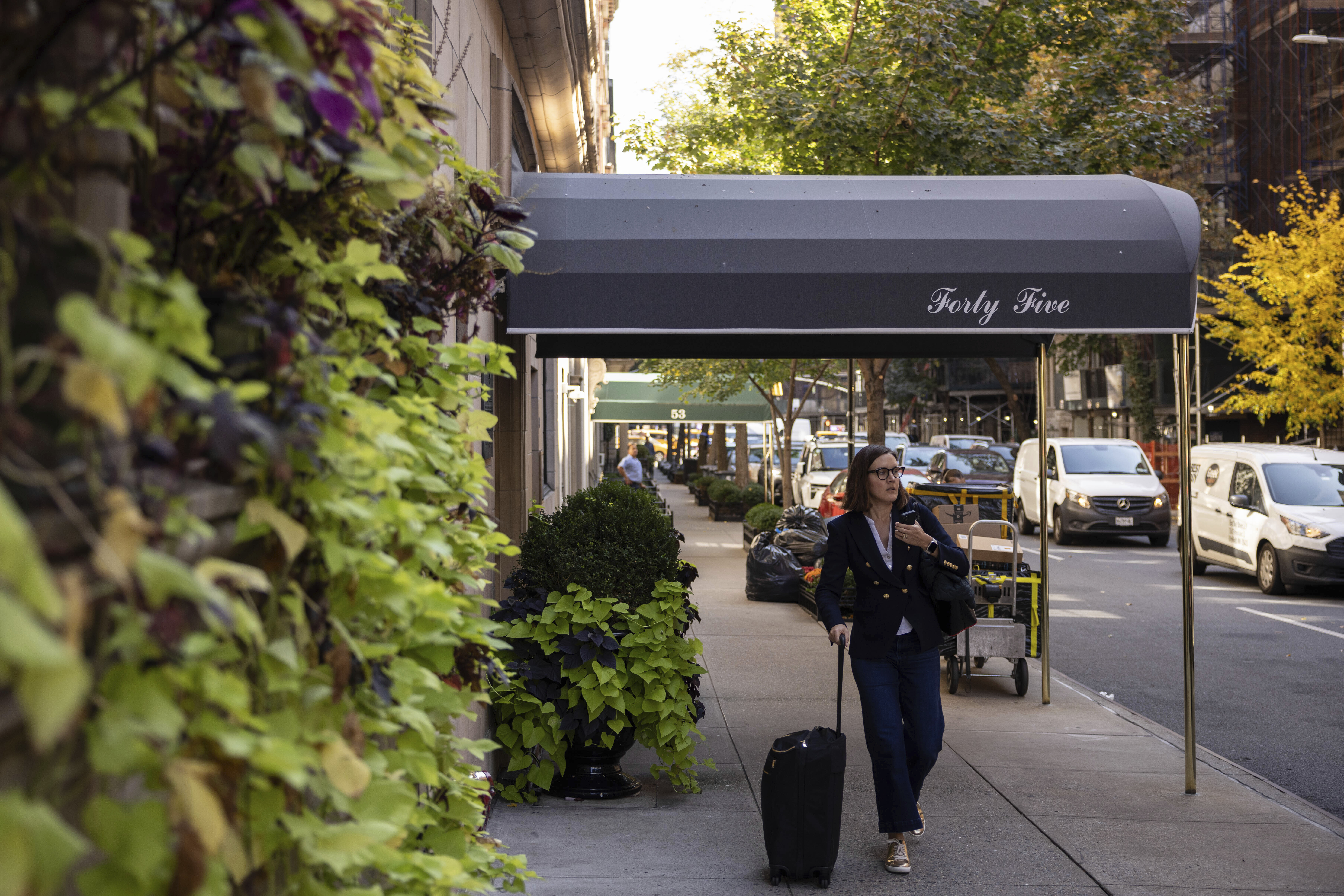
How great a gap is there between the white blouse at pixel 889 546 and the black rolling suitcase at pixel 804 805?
65 cm

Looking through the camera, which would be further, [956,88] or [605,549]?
[956,88]

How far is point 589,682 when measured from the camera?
5.95 metres

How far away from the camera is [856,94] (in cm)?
1360

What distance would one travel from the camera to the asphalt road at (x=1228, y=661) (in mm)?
8102

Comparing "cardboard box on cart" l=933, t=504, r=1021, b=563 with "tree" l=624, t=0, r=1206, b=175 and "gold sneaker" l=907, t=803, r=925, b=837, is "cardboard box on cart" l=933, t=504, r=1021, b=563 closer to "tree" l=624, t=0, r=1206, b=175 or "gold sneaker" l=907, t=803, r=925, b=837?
"gold sneaker" l=907, t=803, r=925, b=837

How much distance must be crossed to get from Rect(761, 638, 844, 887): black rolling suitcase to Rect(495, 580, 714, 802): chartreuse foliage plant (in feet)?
3.70

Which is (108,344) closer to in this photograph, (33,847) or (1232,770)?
(33,847)

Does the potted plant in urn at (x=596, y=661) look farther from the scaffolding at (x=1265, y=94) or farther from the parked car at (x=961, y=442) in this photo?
the scaffolding at (x=1265, y=94)

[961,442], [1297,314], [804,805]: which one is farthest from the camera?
[961,442]

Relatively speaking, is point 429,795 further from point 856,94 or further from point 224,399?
point 856,94

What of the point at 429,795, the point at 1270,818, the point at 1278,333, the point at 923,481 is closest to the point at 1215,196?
the point at 1278,333

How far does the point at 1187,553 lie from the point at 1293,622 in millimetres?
8126

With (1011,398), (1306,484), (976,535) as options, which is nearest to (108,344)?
(976,535)

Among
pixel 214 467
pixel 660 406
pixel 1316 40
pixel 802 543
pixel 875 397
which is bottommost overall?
pixel 802 543
